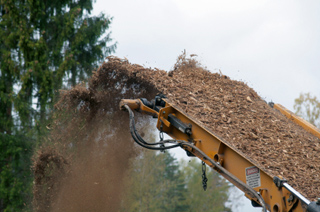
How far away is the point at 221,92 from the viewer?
19.7 ft

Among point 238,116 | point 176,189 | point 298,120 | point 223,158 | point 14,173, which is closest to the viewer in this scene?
point 223,158

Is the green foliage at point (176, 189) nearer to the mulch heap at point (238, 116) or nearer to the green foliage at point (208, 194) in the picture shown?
the green foliage at point (208, 194)

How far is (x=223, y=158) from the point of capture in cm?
453

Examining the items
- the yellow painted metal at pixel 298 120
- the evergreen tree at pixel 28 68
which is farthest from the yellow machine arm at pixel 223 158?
the evergreen tree at pixel 28 68

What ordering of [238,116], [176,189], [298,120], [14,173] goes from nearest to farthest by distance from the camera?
[238,116] < [298,120] < [14,173] < [176,189]

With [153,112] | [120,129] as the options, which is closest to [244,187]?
[153,112]

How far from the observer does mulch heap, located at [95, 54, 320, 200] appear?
14.3 ft

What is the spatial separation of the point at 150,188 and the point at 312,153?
1861cm

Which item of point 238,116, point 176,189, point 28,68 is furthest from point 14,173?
point 176,189

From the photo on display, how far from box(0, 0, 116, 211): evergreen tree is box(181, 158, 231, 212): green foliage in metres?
13.9

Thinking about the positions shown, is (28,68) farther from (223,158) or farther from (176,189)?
(176,189)

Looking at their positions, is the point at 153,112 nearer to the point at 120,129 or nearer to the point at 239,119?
the point at 239,119

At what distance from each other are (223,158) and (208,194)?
22790 mm

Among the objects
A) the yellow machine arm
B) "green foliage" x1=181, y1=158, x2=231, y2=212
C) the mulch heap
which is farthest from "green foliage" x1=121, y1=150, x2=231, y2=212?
the yellow machine arm
